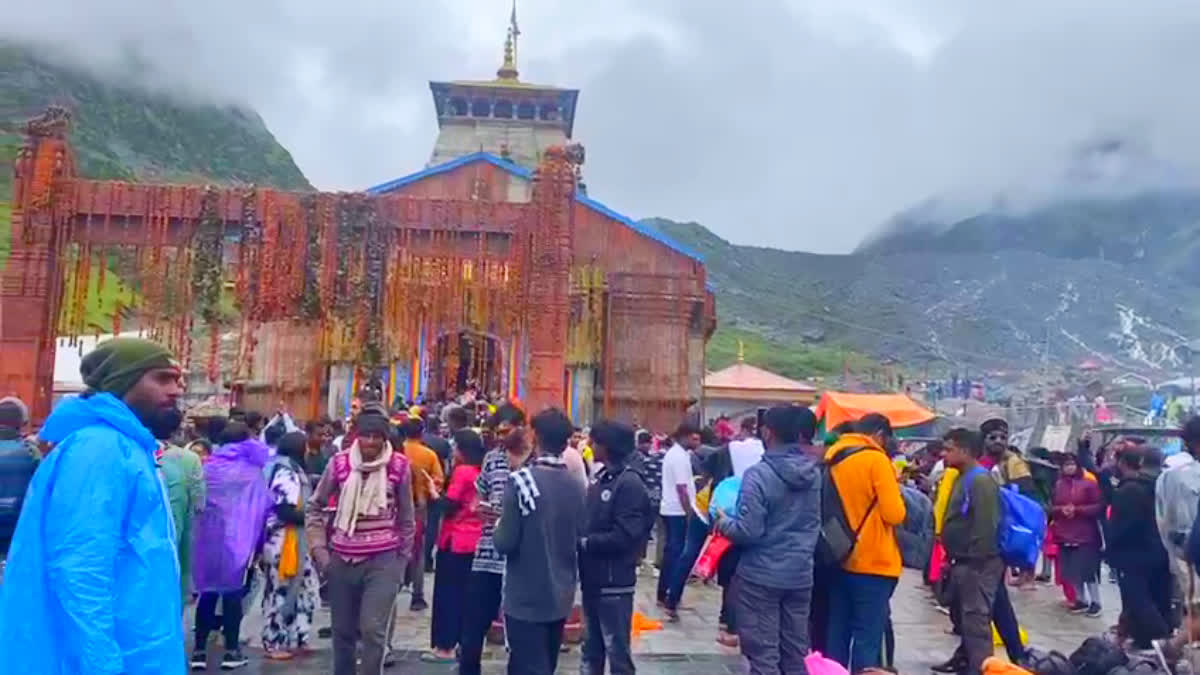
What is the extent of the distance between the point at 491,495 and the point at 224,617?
231 cm

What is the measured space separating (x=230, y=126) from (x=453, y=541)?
91.2 metres

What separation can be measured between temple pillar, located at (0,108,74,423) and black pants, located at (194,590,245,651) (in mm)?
9564

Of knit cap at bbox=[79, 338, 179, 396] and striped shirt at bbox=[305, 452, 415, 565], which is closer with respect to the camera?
knit cap at bbox=[79, 338, 179, 396]

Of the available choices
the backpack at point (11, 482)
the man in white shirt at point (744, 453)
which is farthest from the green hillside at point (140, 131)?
the backpack at point (11, 482)

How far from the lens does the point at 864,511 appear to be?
5.77 metres

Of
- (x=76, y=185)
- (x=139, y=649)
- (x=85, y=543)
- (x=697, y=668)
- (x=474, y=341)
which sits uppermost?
(x=76, y=185)

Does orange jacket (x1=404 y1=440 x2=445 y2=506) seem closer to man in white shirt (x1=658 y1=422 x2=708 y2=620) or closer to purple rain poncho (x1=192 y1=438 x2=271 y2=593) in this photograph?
purple rain poncho (x1=192 y1=438 x2=271 y2=593)

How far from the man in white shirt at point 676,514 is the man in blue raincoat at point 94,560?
6.76 meters

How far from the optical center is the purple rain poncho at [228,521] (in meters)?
6.75

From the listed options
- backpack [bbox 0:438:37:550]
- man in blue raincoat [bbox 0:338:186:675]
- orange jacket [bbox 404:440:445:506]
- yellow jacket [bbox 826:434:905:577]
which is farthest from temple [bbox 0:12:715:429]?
man in blue raincoat [bbox 0:338:186:675]

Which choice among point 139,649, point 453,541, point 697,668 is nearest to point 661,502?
point 697,668

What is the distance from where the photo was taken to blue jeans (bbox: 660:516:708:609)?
9328mm

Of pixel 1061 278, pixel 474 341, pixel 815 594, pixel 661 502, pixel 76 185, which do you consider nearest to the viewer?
pixel 815 594

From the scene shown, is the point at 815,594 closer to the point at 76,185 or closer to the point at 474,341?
the point at 76,185
